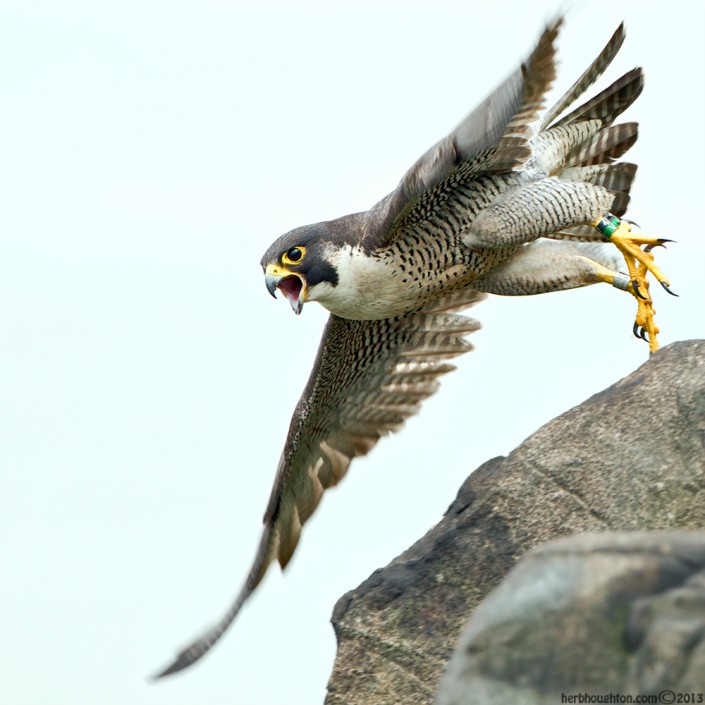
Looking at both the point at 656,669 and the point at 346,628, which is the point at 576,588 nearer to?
the point at 656,669

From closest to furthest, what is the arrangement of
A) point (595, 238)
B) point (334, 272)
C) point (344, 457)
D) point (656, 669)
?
point (656, 669)
point (334, 272)
point (595, 238)
point (344, 457)

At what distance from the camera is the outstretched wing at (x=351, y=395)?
8312mm

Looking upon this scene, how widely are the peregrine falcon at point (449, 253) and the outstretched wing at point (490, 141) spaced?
0.01 m

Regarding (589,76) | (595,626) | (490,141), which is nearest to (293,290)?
(490,141)

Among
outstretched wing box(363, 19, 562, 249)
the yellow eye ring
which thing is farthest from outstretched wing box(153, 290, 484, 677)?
outstretched wing box(363, 19, 562, 249)

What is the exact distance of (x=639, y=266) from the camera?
7.42 meters

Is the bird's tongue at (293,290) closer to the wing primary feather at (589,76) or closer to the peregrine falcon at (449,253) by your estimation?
the peregrine falcon at (449,253)

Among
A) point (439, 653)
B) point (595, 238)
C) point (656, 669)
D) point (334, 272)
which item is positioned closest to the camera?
point (656, 669)

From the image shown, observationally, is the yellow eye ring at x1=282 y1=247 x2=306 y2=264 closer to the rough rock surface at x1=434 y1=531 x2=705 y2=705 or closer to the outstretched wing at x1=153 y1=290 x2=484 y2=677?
the outstretched wing at x1=153 y1=290 x2=484 y2=677

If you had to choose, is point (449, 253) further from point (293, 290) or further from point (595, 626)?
point (595, 626)

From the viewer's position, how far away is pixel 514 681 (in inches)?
135

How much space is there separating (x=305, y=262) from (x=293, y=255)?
8 centimetres

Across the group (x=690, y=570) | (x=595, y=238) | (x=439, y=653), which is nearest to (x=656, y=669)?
(x=690, y=570)

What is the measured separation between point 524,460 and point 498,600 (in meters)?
3.06
